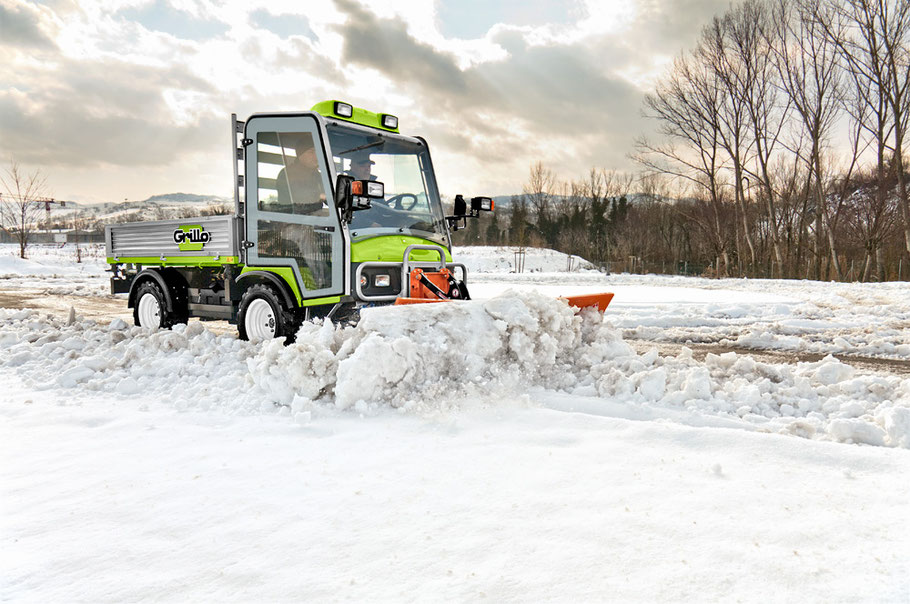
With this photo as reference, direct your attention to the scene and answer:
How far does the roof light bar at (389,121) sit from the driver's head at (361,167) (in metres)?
0.61

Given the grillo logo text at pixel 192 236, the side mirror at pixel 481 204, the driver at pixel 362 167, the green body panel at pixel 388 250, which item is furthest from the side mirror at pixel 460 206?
the grillo logo text at pixel 192 236

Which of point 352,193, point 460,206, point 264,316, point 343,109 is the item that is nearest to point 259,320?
point 264,316

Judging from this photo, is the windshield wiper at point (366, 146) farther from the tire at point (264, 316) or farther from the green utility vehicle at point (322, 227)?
the tire at point (264, 316)

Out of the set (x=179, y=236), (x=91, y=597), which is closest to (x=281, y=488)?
(x=91, y=597)

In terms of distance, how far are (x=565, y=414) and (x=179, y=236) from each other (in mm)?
6214

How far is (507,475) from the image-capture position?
282cm

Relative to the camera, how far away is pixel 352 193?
543cm

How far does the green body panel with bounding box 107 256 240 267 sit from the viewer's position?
6.99 metres

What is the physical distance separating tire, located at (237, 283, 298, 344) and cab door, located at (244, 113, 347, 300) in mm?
309

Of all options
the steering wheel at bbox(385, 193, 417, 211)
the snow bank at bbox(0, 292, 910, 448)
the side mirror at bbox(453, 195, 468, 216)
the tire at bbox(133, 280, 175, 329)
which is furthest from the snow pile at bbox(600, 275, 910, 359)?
the tire at bbox(133, 280, 175, 329)

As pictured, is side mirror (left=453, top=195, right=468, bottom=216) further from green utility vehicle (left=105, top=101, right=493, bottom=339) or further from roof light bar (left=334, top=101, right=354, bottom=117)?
roof light bar (left=334, top=101, right=354, bottom=117)

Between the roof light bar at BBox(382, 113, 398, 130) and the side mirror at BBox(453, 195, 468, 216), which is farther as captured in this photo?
the side mirror at BBox(453, 195, 468, 216)

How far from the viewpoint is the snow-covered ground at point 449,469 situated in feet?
6.43

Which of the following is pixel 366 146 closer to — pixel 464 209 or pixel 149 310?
pixel 464 209
